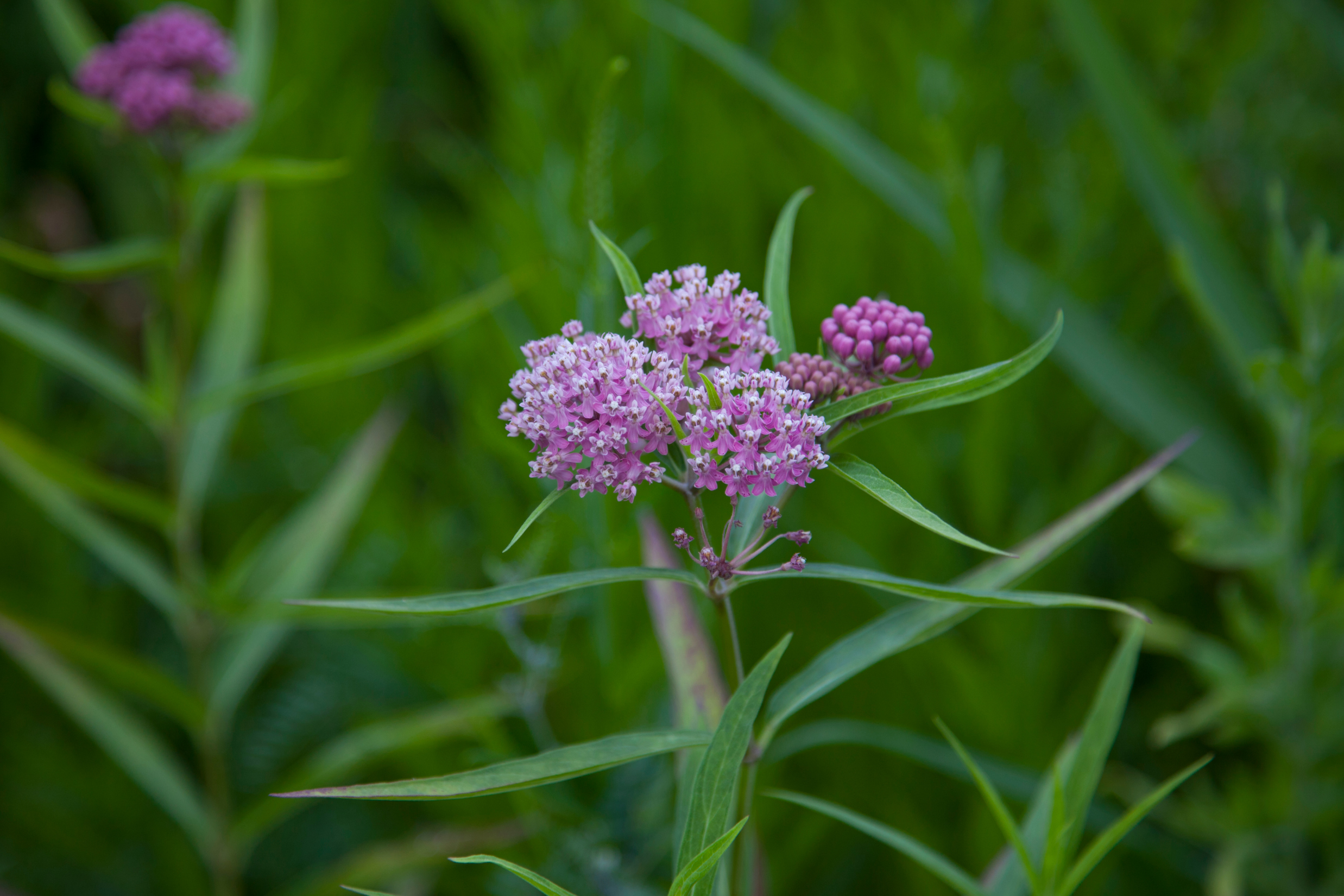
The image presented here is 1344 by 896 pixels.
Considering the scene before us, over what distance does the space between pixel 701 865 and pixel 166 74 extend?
1.33 m

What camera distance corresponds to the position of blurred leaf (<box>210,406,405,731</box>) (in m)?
1.44

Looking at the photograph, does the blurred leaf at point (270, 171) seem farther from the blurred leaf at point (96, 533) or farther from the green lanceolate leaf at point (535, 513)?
the green lanceolate leaf at point (535, 513)

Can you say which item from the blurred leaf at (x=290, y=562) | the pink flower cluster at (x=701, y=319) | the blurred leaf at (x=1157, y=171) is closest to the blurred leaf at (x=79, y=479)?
the blurred leaf at (x=290, y=562)

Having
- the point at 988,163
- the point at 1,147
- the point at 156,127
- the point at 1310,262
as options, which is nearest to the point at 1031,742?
the point at 1310,262

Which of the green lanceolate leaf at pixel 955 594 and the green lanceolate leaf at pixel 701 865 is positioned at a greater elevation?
the green lanceolate leaf at pixel 955 594

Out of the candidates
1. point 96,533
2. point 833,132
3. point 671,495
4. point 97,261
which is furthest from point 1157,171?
point 96,533

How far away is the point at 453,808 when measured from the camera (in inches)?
63.8

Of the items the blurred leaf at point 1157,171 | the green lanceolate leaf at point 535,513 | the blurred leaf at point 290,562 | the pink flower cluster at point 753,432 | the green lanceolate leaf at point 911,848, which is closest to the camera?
the green lanceolate leaf at point 535,513

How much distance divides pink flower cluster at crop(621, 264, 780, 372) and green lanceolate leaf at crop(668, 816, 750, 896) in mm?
328

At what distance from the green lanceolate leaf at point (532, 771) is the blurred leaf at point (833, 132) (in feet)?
3.37

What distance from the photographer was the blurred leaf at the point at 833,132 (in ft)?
4.88

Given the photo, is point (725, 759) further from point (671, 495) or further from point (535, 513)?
point (671, 495)

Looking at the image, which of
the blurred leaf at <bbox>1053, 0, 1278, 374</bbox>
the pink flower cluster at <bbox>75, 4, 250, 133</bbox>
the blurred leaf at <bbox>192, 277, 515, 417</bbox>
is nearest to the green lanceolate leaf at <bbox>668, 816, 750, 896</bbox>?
the blurred leaf at <bbox>192, 277, 515, 417</bbox>

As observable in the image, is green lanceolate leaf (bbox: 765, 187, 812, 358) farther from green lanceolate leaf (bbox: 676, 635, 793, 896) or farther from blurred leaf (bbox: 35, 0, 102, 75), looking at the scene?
blurred leaf (bbox: 35, 0, 102, 75)
